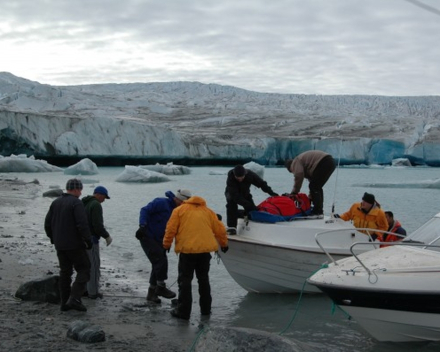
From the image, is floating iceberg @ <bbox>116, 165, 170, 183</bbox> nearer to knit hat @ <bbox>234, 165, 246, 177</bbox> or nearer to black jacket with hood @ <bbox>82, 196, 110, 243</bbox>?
knit hat @ <bbox>234, 165, 246, 177</bbox>

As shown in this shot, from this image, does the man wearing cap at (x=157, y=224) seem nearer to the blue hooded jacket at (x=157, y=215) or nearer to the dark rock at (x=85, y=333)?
the blue hooded jacket at (x=157, y=215)

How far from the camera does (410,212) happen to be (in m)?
24.8

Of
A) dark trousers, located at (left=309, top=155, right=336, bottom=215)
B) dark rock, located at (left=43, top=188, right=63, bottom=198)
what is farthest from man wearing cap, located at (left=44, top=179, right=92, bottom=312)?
dark rock, located at (left=43, top=188, right=63, bottom=198)

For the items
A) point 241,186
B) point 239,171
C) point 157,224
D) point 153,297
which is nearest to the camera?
point 157,224

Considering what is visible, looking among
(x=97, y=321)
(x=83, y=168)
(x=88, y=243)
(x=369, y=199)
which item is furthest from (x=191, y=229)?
(x=83, y=168)

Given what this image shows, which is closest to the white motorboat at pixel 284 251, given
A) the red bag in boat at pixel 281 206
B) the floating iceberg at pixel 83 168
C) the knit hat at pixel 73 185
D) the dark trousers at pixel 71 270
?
the red bag in boat at pixel 281 206

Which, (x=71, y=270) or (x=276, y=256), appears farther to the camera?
(x=276, y=256)

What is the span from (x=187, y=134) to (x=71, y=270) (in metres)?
53.2

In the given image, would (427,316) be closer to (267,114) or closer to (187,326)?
(187,326)

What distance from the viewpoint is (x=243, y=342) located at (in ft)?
13.9

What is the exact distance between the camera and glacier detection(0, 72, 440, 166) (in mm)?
49000

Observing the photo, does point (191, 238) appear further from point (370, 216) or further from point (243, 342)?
point (370, 216)

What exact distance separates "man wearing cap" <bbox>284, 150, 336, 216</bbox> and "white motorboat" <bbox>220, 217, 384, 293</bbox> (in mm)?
347

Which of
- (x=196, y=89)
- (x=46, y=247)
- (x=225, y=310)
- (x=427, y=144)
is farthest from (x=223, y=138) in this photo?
(x=196, y=89)
